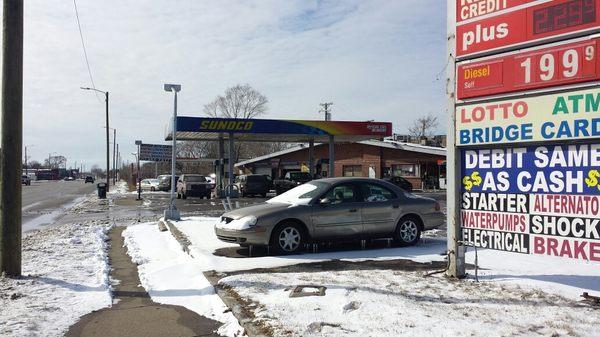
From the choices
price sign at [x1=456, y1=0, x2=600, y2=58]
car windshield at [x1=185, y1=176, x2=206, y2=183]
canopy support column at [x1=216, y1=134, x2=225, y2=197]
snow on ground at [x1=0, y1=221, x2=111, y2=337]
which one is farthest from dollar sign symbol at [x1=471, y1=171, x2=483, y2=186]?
car windshield at [x1=185, y1=176, x2=206, y2=183]

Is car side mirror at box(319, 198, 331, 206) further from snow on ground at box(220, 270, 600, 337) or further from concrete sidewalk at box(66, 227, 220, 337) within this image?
concrete sidewalk at box(66, 227, 220, 337)

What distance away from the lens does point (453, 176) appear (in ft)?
24.1

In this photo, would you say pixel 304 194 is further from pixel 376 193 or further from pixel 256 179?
pixel 256 179

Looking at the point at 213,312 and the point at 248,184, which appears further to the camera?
the point at 248,184

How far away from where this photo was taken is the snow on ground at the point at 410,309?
5.00m

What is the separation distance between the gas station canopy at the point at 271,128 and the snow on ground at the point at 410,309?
2400cm

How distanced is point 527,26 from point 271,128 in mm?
26841

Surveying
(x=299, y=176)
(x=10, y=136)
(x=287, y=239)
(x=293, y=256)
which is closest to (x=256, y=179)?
(x=299, y=176)

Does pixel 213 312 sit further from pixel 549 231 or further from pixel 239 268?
pixel 549 231

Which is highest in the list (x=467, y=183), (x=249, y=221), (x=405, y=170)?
(x=405, y=170)

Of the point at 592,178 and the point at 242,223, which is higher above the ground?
the point at 592,178

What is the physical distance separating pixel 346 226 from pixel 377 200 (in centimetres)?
91

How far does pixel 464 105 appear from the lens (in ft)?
23.7

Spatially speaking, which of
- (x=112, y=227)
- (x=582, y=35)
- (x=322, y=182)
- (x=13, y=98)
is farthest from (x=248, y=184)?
(x=582, y=35)
